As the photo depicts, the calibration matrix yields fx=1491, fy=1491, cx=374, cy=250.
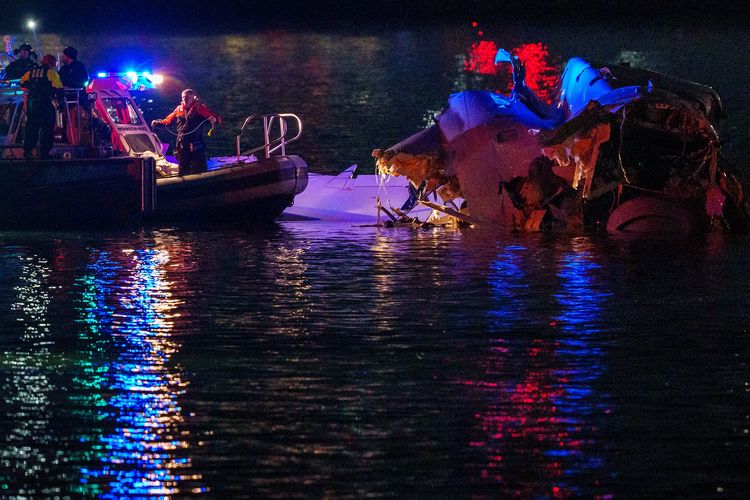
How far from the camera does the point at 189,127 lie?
2555 cm

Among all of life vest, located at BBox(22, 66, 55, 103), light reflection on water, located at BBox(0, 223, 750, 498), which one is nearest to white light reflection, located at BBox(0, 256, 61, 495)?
light reflection on water, located at BBox(0, 223, 750, 498)

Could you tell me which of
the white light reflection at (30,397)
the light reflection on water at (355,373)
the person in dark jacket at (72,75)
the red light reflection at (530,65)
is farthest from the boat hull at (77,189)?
the red light reflection at (530,65)

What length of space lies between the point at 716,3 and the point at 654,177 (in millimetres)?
132264

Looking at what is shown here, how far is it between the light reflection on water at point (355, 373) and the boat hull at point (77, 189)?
86.9 inches

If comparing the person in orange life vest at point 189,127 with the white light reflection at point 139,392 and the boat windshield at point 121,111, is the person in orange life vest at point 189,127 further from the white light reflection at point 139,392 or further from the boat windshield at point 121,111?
the white light reflection at point 139,392

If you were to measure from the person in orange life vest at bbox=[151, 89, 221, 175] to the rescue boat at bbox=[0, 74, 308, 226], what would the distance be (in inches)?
Result: 13.1

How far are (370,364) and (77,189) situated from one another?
11.3 metres

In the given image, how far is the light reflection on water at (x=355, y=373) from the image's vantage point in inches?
416

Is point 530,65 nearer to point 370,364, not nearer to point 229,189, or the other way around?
point 229,189

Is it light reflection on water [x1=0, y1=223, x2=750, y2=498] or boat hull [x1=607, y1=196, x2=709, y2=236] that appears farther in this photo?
boat hull [x1=607, y1=196, x2=709, y2=236]

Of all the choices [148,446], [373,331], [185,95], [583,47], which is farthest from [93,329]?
[583,47]

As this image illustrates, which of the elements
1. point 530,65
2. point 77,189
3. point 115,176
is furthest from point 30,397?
point 530,65

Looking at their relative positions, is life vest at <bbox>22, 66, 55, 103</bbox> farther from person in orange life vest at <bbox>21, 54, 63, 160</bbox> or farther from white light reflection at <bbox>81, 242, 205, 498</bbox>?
white light reflection at <bbox>81, 242, 205, 498</bbox>

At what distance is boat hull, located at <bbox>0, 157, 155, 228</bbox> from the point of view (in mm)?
23875
